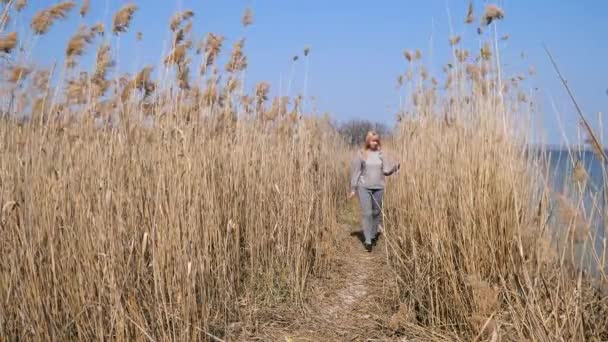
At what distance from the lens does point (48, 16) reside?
2033 mm

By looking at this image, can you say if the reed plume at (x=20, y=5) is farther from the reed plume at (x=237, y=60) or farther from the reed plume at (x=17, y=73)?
the reed plume at (x=237, y=60)

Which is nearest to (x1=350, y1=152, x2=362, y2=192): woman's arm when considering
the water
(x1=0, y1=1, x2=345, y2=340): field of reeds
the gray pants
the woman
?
the woman

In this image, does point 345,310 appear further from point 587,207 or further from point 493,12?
point 493,12

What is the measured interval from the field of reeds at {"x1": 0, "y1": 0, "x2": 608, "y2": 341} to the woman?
5.97 ft

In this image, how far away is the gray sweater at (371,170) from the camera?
5.36m

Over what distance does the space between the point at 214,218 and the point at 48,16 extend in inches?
49.0

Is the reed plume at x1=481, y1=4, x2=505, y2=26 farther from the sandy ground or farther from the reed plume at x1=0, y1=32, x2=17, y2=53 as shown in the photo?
the reed plume at x1=0, y1=32, x2=17, y2=53

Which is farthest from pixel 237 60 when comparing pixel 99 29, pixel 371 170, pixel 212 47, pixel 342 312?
pixel 371 170

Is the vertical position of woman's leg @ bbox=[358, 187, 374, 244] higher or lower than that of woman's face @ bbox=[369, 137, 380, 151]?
lower

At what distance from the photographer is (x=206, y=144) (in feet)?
9.46

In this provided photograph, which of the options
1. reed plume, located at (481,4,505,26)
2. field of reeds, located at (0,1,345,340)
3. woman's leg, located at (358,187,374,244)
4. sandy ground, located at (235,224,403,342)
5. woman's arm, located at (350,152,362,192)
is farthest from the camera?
woman's arm, located at (350,152,362,192)

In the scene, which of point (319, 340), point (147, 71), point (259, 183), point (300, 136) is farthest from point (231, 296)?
point (300, 136)

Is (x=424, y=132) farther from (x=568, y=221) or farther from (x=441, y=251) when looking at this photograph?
(x=568, y=221)

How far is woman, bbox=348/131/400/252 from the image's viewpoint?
5.28 m
